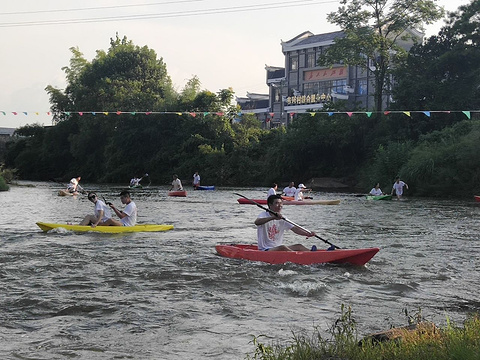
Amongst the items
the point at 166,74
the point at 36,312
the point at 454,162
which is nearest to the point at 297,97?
the point at 166,74

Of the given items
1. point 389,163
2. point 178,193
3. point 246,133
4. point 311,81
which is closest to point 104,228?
point 178,193

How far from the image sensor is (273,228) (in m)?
10.9

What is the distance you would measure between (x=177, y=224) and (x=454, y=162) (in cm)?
1996

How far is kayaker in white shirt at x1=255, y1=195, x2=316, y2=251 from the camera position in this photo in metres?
10.6

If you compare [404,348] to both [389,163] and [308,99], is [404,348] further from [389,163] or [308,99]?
[308,99]

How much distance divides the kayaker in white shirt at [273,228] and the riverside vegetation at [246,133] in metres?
21.0

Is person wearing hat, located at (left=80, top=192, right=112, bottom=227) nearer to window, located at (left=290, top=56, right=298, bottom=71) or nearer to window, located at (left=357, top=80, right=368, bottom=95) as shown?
window, located at (left=357, top=80, right=368, bottom=95)

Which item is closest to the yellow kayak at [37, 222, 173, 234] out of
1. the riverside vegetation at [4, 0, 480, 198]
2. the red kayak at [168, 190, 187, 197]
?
the red kayak at [168, 190, 187, 197]

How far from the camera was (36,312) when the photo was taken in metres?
7.43

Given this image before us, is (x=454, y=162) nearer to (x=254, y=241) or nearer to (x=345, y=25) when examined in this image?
(x=345, y=25)

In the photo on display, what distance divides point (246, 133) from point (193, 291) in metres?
45.1

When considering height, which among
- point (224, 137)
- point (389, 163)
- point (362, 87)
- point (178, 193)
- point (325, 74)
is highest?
point (325, 74)

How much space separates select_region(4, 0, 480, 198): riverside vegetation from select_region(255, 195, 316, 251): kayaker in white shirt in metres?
21.0

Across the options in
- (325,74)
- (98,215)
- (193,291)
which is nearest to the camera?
(193,291)
